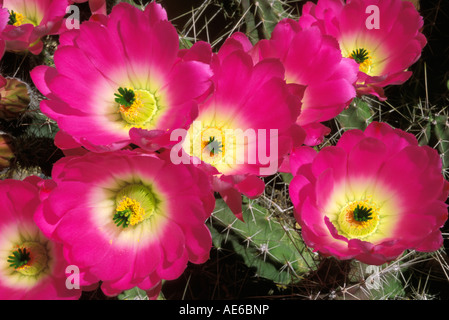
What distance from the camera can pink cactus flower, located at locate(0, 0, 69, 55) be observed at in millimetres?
772

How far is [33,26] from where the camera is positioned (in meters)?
0.80

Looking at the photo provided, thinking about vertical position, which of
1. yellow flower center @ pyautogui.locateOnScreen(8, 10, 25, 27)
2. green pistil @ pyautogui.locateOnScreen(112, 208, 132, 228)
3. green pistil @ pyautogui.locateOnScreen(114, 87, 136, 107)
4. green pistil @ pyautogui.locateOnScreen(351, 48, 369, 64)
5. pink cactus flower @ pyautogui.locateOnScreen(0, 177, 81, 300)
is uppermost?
→ yellow flower center @ pyautogui.locateOnScreen(8, 10, 25, 27)

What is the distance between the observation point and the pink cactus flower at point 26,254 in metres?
0.71

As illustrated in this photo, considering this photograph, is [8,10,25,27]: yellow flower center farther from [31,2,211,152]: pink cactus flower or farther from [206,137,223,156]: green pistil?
[206,137,223,156]: green pistil

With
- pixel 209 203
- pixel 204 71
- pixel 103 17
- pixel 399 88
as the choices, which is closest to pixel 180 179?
pixel 209 203

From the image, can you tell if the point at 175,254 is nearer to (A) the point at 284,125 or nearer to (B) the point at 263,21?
(A) the point at 284,125

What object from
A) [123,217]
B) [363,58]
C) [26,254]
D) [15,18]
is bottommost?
[26,254]

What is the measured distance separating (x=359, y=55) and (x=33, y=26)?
754 mm

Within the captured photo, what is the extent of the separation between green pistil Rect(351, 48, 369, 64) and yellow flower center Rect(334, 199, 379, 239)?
36 centimetres

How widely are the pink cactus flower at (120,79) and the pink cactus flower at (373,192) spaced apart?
0.82 feet

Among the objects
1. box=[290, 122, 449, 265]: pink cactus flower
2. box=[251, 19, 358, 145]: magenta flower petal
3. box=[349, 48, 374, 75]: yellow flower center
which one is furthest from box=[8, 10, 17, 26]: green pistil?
box=[349, 48, 374, 75]: yellow flower center

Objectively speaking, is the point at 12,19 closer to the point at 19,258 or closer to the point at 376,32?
the point at 19,258

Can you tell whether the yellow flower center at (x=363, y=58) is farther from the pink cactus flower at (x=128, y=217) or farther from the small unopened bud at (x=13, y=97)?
the small unopened bud at (x=13, y=97)

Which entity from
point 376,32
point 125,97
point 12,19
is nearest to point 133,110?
point 125,97
